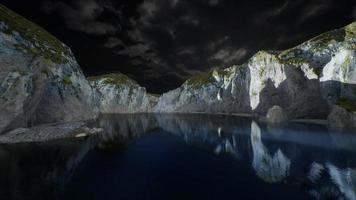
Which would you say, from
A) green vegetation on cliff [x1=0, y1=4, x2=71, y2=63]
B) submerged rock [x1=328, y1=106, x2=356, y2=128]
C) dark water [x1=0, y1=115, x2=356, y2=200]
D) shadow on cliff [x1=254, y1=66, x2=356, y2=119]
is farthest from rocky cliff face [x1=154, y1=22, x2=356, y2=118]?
green vegetation on cliff [x1=0, y1=4, x2=71, y2=63]

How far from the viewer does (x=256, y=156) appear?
1677 inches

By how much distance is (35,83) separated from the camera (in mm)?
68438

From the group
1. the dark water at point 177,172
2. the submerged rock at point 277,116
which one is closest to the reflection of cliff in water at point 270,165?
the dark water at point 177,172

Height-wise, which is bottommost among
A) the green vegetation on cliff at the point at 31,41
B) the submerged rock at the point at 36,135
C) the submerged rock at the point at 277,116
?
the submerged rock at the point at 36,135

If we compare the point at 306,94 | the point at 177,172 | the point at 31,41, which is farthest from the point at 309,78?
the point at 31,41

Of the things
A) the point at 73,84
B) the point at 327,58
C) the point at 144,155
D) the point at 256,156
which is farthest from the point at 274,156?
the point at 327,58

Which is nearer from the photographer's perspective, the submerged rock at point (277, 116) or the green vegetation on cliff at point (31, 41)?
the green vegetation on cliff at point (31, 41)

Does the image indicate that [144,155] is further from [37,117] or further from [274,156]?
[37,117]

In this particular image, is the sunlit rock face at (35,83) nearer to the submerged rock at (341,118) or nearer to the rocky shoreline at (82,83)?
the rocky shoreline at (82,83)

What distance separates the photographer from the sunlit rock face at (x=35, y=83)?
56.9 meters

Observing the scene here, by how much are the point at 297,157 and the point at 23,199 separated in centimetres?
4145

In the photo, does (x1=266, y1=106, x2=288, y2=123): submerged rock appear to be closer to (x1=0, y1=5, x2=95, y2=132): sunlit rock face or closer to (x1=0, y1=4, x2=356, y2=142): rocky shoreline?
(x1=0, y1=4, x2=356, y2=142): rocky shoreline

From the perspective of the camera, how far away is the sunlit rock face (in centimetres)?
5688

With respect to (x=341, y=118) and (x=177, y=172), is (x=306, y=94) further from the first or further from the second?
(x=177, y=172)
